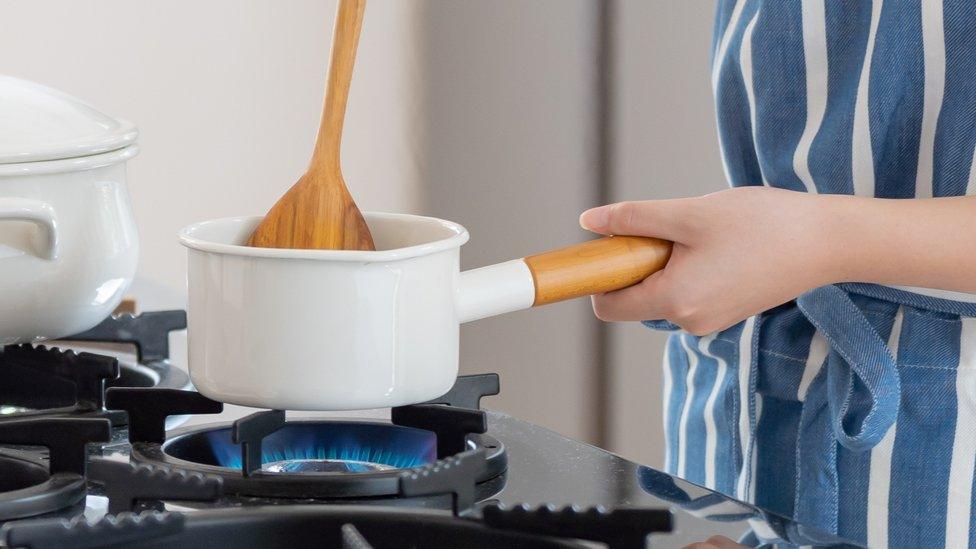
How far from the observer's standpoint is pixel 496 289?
21.1 inches

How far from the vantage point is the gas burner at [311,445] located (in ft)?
1.59

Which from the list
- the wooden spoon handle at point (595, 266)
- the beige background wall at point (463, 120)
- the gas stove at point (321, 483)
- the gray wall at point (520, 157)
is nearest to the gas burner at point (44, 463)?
the gas stove at point (321, 483)

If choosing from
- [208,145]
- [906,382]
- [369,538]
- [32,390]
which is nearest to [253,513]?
[369,538]

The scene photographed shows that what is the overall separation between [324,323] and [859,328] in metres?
0.40

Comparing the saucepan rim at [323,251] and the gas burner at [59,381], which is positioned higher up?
the saucepan rim at [323,251]

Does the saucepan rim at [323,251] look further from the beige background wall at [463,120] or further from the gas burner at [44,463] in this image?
the beige background wall at [463,120]

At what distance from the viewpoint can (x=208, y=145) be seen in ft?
6.18

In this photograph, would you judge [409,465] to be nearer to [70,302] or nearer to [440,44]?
[70,302]

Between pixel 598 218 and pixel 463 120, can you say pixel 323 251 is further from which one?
pixel 463 120

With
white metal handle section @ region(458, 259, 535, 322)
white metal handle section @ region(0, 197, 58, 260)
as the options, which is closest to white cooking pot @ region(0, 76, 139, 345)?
white metal handle section @ region(0, 197, 58, 260)

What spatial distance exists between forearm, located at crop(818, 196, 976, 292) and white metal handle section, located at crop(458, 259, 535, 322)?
0.72 ft

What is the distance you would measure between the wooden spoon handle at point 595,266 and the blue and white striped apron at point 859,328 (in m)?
0.19

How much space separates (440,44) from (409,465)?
1.46 metres

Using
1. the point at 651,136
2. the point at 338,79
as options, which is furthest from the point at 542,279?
the point at 651,136
